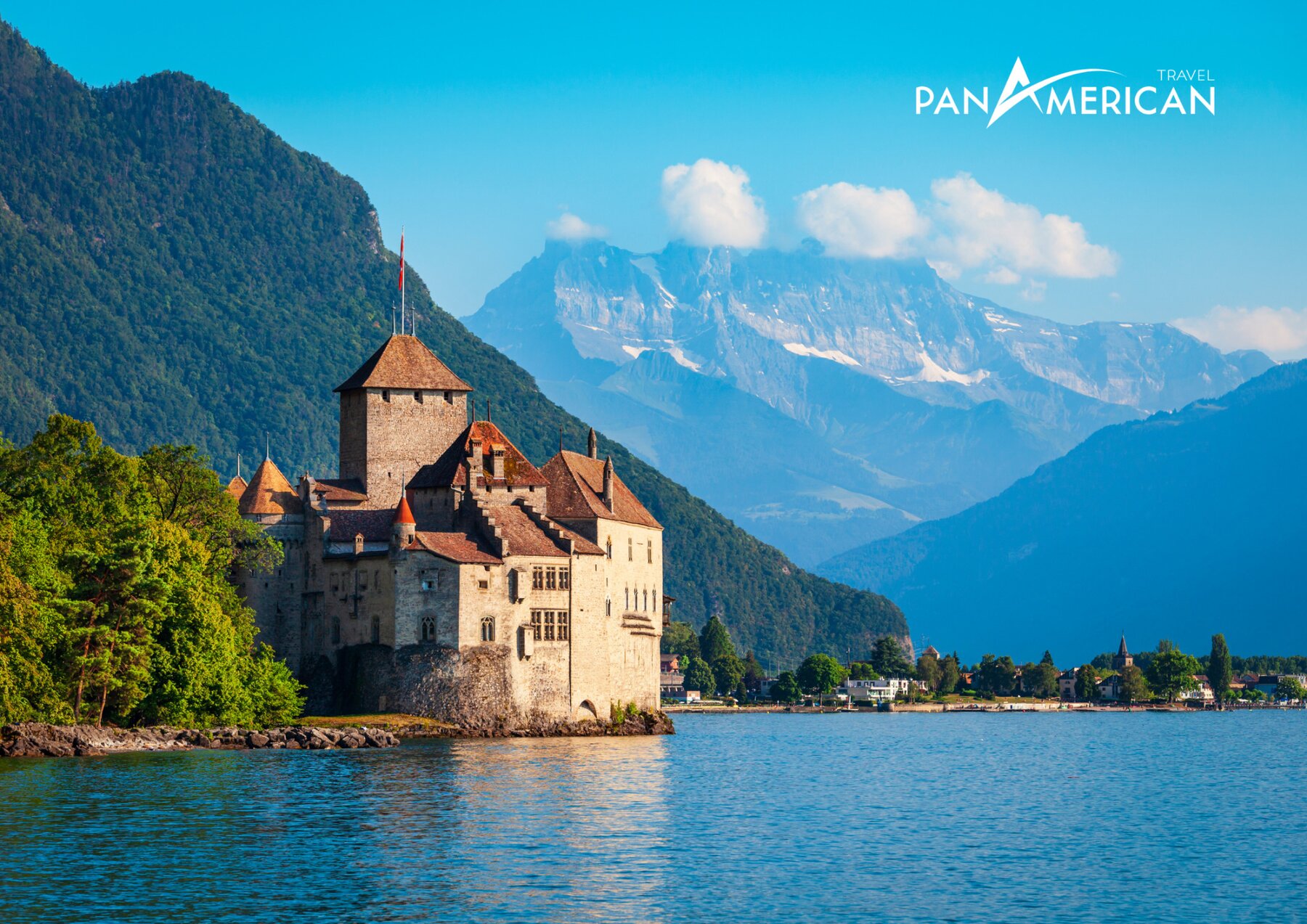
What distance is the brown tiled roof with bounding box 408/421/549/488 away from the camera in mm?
111625

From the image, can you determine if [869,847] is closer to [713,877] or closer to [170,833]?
[713,877]

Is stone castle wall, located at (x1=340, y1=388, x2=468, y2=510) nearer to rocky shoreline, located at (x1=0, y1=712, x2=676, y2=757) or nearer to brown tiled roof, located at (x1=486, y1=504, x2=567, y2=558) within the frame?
brown tiled roof, located at (x1=486, y1=504, x2=567, y2=558)

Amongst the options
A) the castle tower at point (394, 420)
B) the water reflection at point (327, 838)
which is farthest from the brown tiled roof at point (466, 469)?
the water reflection at point (327, 838)

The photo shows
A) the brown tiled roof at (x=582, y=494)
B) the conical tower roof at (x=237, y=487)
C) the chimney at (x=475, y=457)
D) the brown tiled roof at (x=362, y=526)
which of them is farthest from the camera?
the conical tower roof at (x=237, y=487)

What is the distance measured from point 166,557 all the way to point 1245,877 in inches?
2108

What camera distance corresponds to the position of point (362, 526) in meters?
111

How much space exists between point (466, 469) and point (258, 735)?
24.0 metres

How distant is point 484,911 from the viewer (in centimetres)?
4694

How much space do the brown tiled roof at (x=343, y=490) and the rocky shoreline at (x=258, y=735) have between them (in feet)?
65.3

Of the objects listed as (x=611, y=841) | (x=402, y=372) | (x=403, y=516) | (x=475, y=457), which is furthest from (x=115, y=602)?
(x=402, y=372)

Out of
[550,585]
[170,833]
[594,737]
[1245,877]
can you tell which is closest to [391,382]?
[550,585]

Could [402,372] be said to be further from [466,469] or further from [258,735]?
[258,735]

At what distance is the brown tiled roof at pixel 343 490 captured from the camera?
116062 mm

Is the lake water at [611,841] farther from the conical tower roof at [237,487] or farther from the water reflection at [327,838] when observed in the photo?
the conical tower roof at [237,487]
